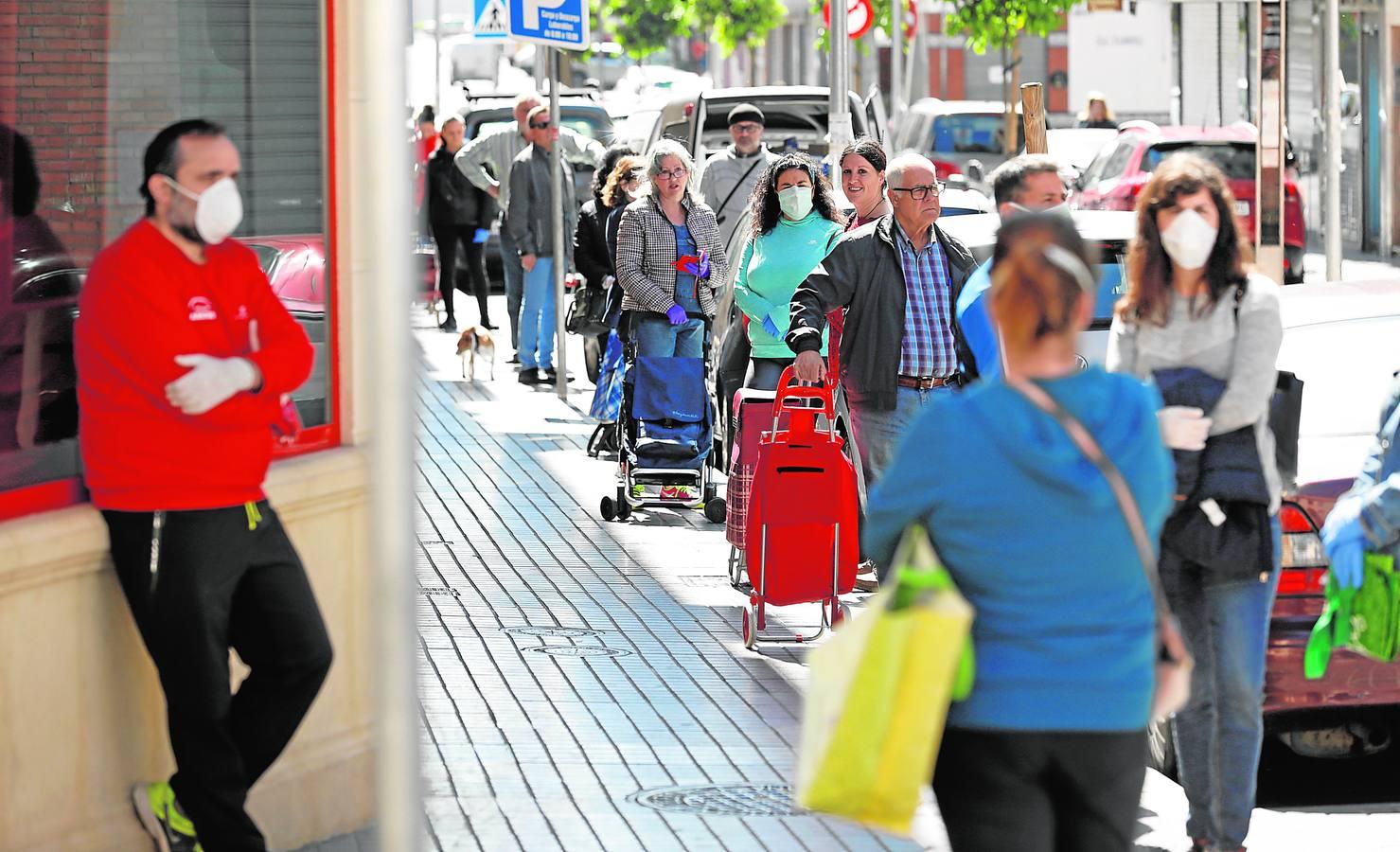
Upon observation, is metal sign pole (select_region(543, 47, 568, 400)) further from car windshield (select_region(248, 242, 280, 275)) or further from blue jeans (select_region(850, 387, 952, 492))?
car windshield (select_region(248, 242, 280, 275))

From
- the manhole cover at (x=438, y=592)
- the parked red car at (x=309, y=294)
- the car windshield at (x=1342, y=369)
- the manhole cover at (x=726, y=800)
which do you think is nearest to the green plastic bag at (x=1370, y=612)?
the car windshield at (x=1342, y=369)

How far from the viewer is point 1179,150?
23688 mm

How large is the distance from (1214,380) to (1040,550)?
188 centimetres

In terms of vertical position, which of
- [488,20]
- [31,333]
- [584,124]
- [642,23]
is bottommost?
[31,333]

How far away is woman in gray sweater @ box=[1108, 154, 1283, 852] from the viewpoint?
5938mm

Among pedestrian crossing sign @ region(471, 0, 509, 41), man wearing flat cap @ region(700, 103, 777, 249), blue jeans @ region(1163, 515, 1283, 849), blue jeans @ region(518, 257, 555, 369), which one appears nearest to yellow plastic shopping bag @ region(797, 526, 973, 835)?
blue jeans @ region(1163, 515, 1283, 849)

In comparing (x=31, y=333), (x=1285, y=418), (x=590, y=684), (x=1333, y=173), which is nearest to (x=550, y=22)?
(x=1333, y=173)

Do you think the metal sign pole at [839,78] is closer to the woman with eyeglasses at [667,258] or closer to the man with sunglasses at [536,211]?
the man with sunglasses at [536,211]

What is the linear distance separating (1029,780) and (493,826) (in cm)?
275

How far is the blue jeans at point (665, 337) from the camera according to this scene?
12.0 m

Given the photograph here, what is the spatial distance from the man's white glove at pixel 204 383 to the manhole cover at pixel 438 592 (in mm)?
4781

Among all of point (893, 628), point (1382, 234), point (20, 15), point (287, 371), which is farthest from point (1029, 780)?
point (1382, 234)

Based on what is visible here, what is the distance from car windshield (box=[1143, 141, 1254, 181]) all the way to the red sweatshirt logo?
19718 mm

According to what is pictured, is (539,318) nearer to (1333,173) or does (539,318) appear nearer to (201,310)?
(1333,173)
